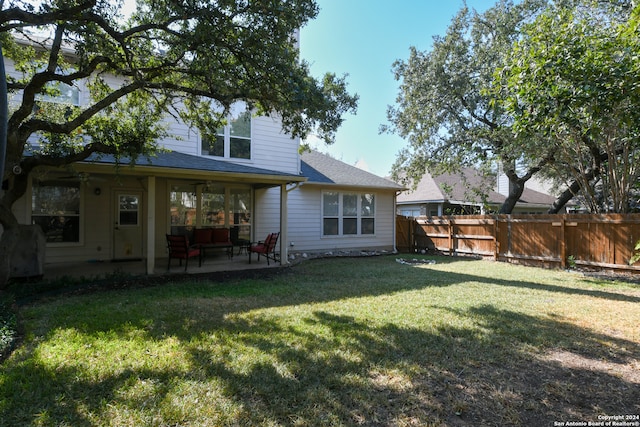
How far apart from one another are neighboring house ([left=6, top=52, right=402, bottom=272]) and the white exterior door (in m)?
0.03

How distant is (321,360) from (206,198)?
8.72m

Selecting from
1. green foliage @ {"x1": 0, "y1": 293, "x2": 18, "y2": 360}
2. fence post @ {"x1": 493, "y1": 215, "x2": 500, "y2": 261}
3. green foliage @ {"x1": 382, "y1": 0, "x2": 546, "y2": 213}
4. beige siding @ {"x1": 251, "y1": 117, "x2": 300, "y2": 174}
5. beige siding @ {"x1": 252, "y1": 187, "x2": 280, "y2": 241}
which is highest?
green foliage @ {"x1": 382, "y1": 0, "x2": 546, "y2": 213}

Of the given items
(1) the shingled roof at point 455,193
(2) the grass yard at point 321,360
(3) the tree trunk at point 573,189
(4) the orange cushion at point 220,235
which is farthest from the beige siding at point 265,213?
(3) the tree trunk at point 573,189

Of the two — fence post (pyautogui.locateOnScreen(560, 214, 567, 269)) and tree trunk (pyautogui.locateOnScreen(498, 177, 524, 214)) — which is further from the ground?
tree trunk (pyautogui.locateOnScreen(498, 177, 524, 214))

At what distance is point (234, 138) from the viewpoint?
11.7 meters

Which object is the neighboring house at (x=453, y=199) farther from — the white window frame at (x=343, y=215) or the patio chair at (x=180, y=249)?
the patio chair at (x=180, y=249)

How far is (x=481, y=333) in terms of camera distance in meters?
4.34

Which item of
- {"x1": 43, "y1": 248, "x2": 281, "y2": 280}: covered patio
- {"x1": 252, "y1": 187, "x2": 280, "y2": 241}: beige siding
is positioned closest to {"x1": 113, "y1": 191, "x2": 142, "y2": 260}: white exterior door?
{"x1": 43, "y1": 248, "x2": 281, "y2": 280}: covered patio

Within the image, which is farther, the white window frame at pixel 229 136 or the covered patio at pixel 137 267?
the white window frame at pixel 229 136

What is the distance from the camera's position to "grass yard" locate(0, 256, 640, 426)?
8.54ft

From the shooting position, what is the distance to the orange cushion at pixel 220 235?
34.1ft

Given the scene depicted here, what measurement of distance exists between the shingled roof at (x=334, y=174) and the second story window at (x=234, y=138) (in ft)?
8.17

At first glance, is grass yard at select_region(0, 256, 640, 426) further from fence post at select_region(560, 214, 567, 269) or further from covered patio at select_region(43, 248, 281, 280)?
fence post at select_region(560, 214, 567, 269)

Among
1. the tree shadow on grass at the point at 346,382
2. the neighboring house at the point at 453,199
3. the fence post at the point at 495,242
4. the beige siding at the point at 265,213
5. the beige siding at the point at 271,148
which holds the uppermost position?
the beige siding at the point at 271,148
